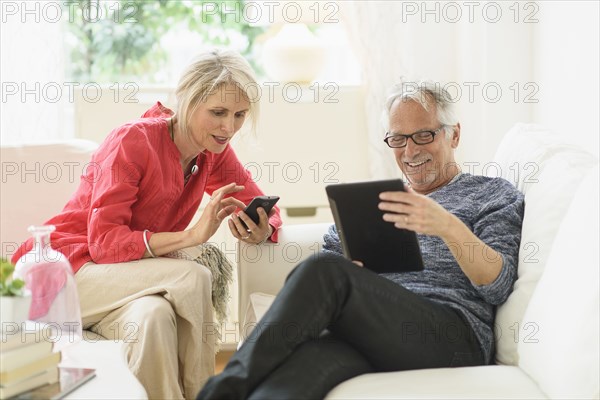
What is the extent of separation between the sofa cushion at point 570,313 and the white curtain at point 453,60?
67.4 inches

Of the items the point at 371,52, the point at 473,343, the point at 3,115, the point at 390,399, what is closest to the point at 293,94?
the point at 371,52

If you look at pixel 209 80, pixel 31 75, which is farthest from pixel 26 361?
pixel 31 75

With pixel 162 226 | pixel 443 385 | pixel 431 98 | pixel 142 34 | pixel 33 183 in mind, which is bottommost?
pixel 443 385

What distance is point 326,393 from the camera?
178cm

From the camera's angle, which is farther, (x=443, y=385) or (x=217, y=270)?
(x=217, y=270)

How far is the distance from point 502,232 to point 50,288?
3.62 ft

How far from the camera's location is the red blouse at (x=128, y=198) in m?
2.35

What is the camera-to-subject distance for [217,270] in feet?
8.63

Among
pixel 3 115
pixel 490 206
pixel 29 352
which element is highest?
pixel 3 115

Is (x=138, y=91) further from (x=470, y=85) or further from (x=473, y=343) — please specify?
(x=473, y=343)

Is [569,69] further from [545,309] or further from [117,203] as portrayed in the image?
[117,203]

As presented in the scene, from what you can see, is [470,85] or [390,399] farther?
[470,85]

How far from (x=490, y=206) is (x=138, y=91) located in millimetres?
1880

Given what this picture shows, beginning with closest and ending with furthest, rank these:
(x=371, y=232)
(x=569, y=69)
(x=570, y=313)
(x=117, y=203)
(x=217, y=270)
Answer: (x=570, y=313) → (x=371, y=232) → (x=117, y=203) → (x=217, y=270) → (x=569, y=69)
